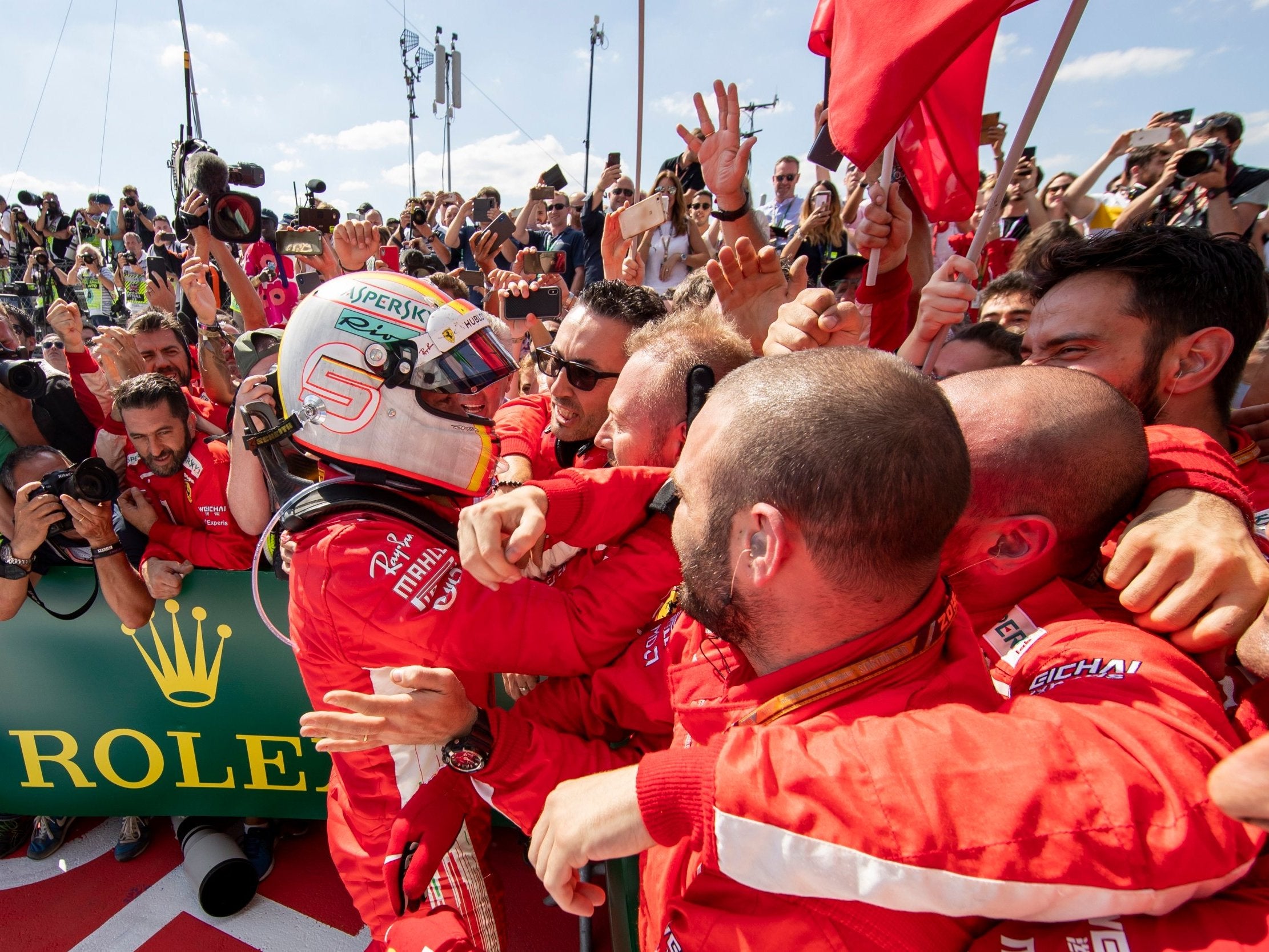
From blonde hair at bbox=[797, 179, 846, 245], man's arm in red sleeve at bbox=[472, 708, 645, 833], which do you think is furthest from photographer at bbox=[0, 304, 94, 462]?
blonde hair at bbox=[797, 179, 846, 245]

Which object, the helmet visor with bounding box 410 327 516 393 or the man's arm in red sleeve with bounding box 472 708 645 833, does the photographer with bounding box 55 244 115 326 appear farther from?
the man's arm in red sleeve with bounding box 472 708 645 833

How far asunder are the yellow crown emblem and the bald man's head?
300cm

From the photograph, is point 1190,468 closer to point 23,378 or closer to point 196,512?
point 196,512

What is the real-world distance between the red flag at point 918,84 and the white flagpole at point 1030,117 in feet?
0.59

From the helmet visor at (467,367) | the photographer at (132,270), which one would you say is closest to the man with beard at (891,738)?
the helmet visor at (467,367)

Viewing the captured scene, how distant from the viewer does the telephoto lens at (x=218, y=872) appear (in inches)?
120

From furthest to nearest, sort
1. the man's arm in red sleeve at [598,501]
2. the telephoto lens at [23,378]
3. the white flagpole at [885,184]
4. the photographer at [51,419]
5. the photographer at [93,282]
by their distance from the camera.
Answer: the photographer at [93,282]
the photographer at [51,419]
the telephoto lens at [23,378]
the white flagpole at [885,184]
the man's arm in red sleeve at [598,501]

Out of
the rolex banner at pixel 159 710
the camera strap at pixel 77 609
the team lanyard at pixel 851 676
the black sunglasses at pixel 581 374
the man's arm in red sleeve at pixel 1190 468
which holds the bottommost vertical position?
the rolex banner at pixel 159 710

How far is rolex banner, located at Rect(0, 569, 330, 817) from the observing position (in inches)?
120

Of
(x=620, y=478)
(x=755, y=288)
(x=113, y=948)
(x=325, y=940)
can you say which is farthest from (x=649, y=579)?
(x=113, y=948)

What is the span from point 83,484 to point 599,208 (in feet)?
24.5

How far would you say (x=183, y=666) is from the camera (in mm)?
3090

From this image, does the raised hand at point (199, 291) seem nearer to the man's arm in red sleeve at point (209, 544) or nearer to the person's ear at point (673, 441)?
the man's arm in red sleeve at point (209, 544)

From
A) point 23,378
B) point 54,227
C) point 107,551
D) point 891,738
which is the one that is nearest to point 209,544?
point 107,551
